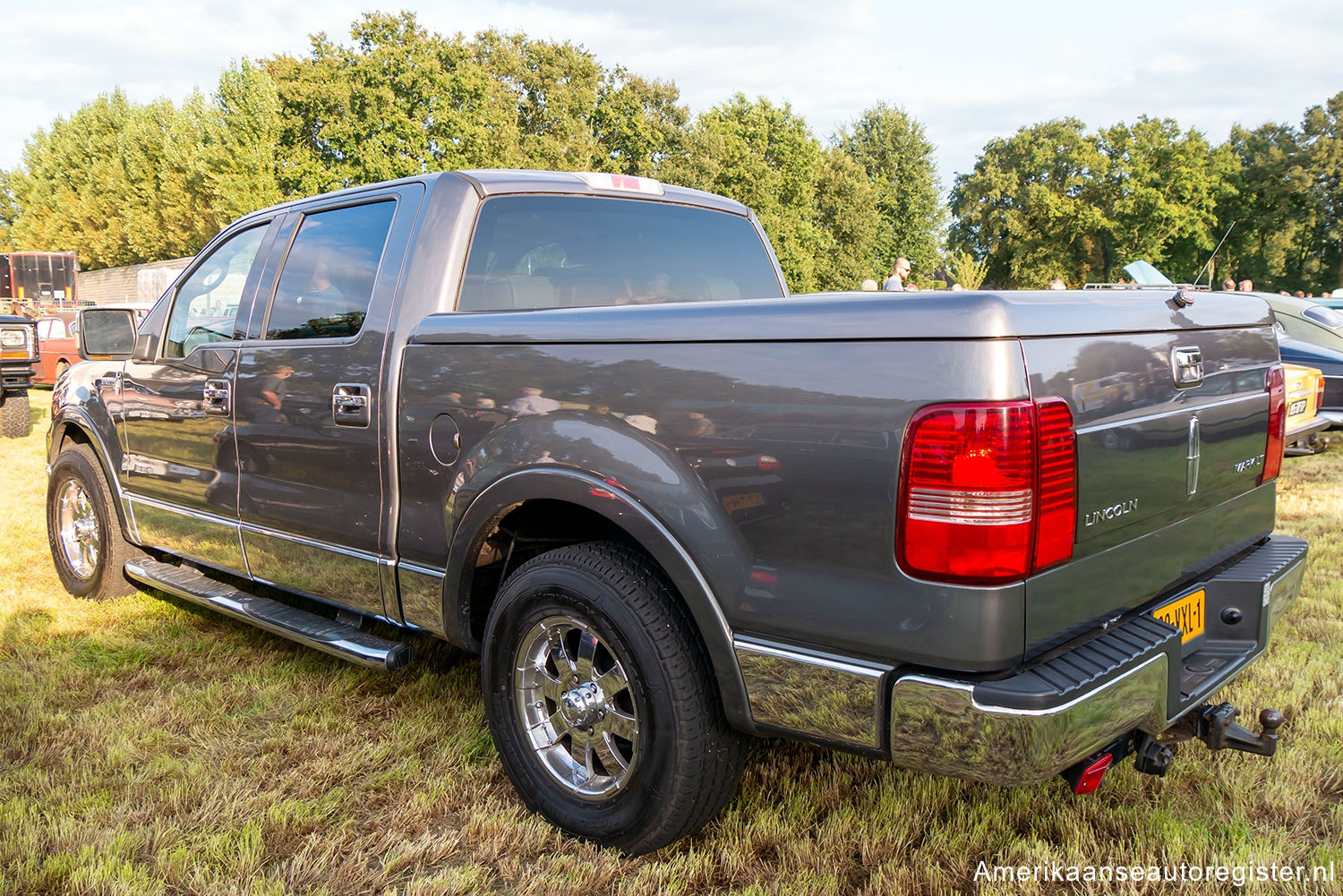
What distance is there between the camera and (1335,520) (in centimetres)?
573

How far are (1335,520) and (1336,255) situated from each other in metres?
59.0

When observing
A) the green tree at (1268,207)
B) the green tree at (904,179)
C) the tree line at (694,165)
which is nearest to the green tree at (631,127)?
the tree line at (694,165)

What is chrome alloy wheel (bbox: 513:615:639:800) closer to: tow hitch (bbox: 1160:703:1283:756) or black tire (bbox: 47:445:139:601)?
tow hitch (bbox: 1160:703:1283:756)

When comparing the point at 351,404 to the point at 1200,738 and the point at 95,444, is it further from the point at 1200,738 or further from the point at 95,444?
the point at 1200,738

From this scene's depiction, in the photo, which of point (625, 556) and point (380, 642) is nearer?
point (625, 556)

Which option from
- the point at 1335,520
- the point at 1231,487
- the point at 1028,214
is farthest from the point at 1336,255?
the point at 1231,487

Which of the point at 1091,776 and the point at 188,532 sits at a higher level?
the point at 188,532

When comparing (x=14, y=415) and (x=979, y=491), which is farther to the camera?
(x=14, y=415)

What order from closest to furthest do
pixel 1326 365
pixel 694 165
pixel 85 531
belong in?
pixel 85 531 → pixel 1326 365 → pixel 694 165

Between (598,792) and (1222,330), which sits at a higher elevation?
(1222,330)

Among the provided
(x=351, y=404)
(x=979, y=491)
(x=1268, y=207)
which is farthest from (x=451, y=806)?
(x=1268, y=207)

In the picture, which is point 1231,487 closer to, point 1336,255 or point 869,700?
point 869,700

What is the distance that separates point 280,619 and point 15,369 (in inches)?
364

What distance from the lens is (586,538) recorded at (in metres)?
2.75
